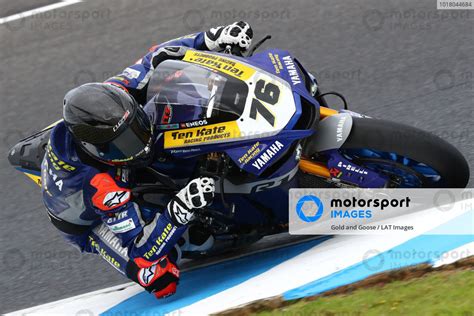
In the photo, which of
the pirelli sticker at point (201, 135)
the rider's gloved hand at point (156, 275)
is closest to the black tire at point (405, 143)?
the pirelli sticker at point (201, 135)

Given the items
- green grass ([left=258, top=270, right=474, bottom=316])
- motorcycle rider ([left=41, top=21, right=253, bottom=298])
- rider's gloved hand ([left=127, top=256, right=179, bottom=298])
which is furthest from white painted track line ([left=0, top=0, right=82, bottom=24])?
green grass ([left=258, top=270, right=474, bottom=316])

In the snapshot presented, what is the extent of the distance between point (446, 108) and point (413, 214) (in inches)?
70.5

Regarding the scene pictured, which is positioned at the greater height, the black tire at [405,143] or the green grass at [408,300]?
the black tire at [405,143]

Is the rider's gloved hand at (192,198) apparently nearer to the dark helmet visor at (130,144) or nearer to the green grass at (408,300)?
the dark helmet visor at (130,144)

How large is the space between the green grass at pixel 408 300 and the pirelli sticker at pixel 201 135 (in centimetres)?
98

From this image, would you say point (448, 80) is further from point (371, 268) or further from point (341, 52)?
point (371, 268)

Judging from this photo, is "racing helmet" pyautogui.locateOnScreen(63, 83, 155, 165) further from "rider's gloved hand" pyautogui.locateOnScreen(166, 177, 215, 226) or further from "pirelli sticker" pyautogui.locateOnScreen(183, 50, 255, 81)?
"pirelli sticker" pyautogui.locateOnScreen(183, 50, 255, 81)

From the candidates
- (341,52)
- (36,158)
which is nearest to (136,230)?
(36,158)

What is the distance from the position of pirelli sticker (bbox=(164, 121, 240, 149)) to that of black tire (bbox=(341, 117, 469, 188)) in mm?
685

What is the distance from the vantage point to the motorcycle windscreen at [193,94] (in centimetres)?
448

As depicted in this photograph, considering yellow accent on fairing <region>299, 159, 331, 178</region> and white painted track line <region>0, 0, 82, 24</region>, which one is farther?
white painted track line <region>0, 0, 82, 24</region>

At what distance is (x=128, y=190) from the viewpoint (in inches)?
191

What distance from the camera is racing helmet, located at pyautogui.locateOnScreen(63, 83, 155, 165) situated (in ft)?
14.8

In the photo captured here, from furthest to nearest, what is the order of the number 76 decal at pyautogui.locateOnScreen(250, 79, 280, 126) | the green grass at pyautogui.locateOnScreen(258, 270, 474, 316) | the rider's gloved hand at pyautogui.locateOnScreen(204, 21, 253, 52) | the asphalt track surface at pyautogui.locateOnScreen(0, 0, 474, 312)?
the asphalt track surface at pyautogui.locateOnScreen(0, 0, 474, 312) → the rider's gloved hand at pyautogui.locateOnScreen(204, 21, 253, 52) → the number 76 decal at pyautogui.locateOnScreen(250, 79, 280, 126) → the green grass at pyautogui.locateOnScreen(258, 270, 474, 316)
